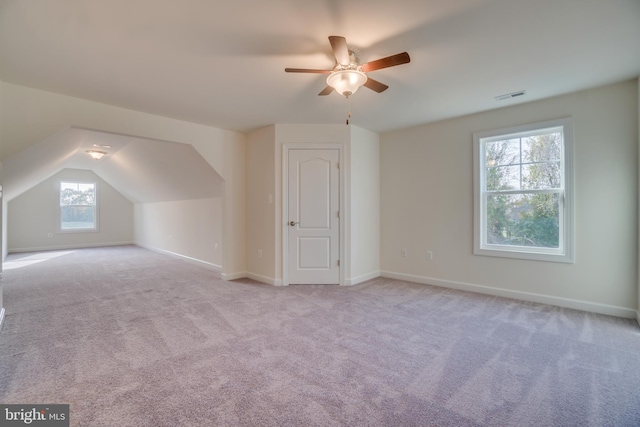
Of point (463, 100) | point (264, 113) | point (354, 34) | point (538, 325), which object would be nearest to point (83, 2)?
point (354, 34)

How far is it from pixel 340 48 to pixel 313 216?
2.72 metres

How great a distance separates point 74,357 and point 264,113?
3197mm

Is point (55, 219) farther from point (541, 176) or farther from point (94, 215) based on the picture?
point (541, 176)

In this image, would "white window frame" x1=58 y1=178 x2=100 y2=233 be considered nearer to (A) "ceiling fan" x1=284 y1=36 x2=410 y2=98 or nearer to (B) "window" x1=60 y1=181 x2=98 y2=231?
(B) "window" x1=60 y1=181 x2=98 y2=231

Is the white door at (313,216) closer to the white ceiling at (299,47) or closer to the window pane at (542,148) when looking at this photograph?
the white ceiling at (299,47)

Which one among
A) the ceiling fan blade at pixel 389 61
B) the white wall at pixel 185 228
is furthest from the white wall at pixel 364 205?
the white wall at pixel 185 228

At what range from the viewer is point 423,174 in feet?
14.7

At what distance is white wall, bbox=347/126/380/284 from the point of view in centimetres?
447

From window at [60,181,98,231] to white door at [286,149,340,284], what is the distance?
792cm

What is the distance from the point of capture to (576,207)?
129 inches

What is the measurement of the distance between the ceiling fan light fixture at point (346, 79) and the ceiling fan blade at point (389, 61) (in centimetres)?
8

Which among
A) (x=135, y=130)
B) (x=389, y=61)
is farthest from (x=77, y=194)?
(x=389, y=61)

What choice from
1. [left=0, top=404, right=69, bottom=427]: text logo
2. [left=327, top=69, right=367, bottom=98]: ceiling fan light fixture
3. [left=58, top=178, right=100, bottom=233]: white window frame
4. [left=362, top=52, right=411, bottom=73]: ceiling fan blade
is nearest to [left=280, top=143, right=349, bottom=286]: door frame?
[left=327, top=69, right=367, bottom=98]: ceiling fan light fixture

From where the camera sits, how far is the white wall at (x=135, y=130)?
2.96m
